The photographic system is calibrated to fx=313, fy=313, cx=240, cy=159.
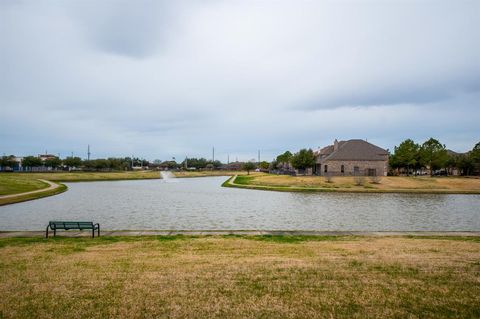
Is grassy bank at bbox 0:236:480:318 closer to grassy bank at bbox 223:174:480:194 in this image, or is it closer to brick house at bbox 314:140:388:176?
grassy bank at bbox 223:174:480:194

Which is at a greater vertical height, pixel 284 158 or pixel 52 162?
pixel 284 158

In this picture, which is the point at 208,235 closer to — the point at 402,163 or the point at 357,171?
the point at 357,171

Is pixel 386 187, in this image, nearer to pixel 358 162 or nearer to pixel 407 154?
pixel 358 162

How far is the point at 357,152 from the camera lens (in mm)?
78375

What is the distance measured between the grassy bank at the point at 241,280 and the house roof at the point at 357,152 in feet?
220

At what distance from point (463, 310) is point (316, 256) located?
15.0ft

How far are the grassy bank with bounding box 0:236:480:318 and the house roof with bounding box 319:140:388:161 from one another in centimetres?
6702

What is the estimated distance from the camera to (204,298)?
22.4ft

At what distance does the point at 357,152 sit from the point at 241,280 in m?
76.5

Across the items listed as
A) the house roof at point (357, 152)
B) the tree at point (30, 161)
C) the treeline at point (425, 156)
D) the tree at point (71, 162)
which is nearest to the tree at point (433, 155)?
the treeline at point (425, 156)

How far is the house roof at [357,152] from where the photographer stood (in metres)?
76.8

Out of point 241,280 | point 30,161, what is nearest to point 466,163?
point 241,280

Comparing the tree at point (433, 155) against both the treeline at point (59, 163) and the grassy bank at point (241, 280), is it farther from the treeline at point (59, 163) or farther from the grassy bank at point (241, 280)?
the treeline at point (59, 163)

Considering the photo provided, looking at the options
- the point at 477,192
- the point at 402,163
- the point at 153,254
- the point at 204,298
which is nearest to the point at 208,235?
the point at 153,254
